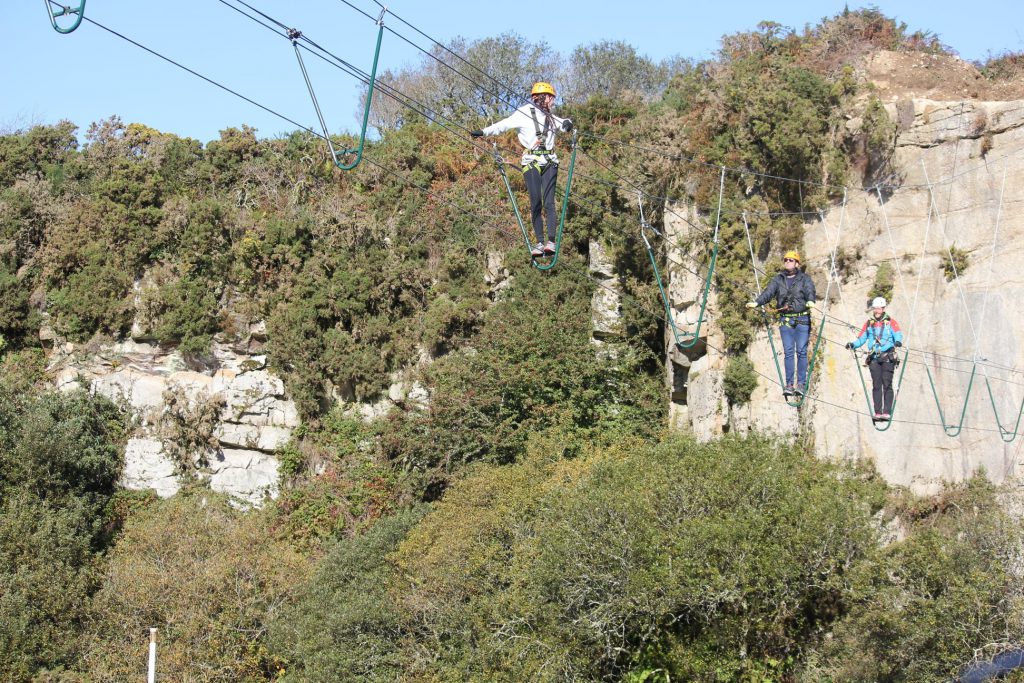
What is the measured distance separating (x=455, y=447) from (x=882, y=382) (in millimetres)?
11150

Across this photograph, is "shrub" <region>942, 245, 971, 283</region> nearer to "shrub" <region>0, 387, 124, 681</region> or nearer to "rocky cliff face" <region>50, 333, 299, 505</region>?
"rocky cliff face" <region>50, 333, 299, 505</region>

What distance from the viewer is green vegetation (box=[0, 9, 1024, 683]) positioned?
21.3 metres

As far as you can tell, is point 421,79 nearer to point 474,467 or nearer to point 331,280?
point 331,280

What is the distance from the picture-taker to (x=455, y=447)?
88.6ft

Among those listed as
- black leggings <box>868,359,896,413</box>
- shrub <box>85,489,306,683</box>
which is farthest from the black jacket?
shrub <box>85,489,306,683</box>

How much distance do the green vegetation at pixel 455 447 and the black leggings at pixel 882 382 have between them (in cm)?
341

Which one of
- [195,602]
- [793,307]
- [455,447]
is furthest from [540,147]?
[195,602]

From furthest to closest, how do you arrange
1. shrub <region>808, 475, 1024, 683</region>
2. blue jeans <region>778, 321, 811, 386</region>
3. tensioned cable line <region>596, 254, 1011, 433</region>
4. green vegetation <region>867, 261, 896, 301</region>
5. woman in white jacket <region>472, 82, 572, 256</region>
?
green vegetation <region>867, 261, 896, 301</region> → tensioned cable line <region>596, 254, 1011, 433</region> → shrub <region>808, 475, 1024, 683</region> → blue jeans <region>778, 321, 811, 386</region> → woman in white jacket <region>472, 82, 572, 256</region>

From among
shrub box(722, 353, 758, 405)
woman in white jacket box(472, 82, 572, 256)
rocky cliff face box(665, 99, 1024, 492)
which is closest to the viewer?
woman in white jacket box(472, 82, 572, 256)

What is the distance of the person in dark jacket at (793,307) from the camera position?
1800cm

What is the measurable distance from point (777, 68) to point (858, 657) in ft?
44.8

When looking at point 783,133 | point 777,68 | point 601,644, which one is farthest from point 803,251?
point 601,644

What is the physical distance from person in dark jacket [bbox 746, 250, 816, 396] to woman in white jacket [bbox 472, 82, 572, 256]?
12.5ft

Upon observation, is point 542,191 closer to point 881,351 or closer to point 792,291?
point 792,291
